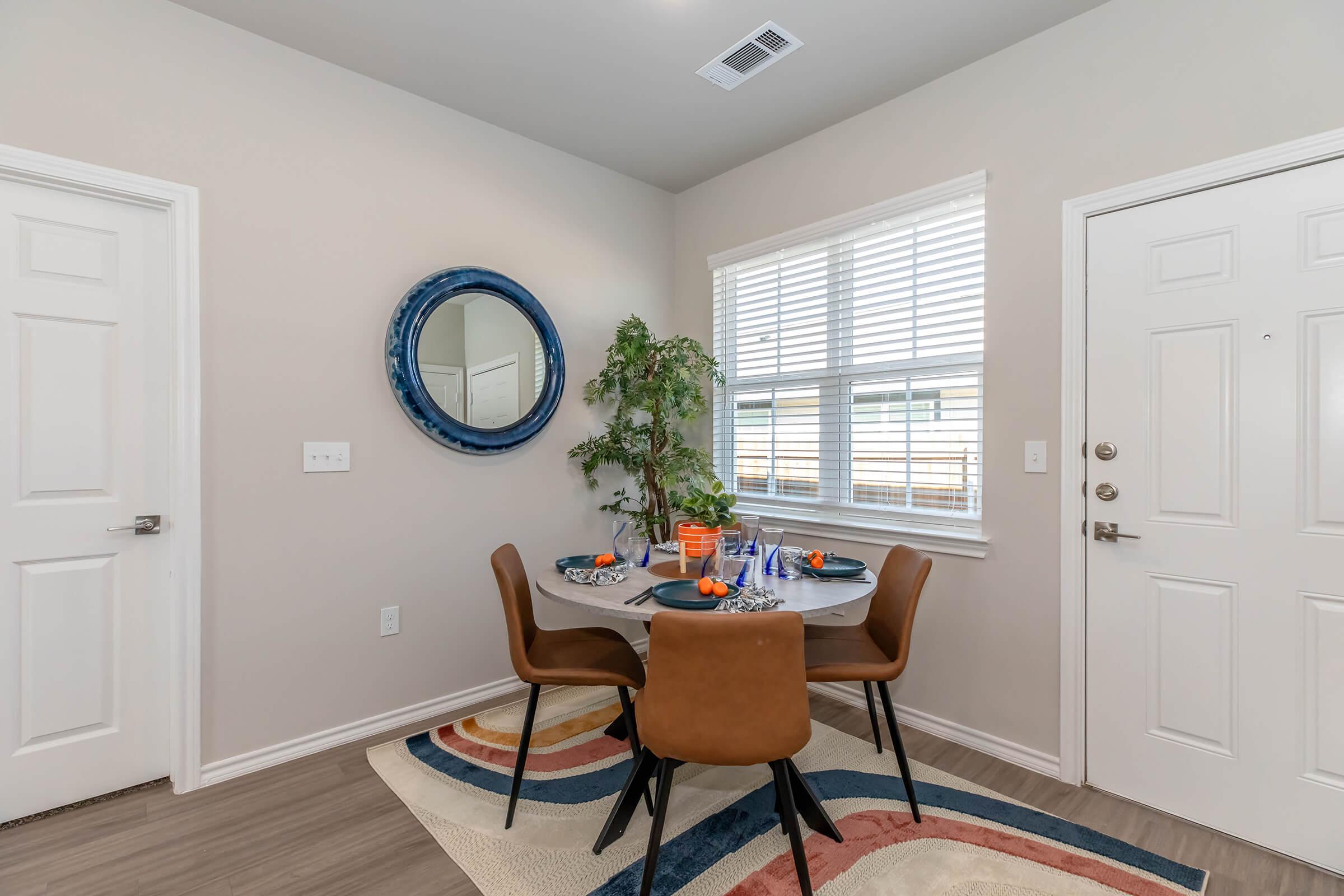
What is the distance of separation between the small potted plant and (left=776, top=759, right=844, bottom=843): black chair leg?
29.3 inches

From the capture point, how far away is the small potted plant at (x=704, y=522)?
2.25 metres

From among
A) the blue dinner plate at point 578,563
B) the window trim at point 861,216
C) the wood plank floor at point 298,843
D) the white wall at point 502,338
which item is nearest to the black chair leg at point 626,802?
the wood plank floor at point 298,843

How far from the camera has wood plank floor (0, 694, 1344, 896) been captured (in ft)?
5.66

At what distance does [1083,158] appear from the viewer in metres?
2.22

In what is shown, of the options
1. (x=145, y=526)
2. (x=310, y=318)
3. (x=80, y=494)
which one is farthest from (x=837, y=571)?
(x=80, y=494)

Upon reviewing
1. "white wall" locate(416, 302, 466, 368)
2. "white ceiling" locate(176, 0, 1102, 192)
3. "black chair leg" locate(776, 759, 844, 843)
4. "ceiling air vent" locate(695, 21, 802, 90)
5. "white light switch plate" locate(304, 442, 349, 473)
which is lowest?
"black chair leg" locate(776, 759, 844, 843)

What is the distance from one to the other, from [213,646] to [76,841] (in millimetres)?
623

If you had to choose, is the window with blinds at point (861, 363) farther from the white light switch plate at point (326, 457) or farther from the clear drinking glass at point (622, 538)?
the white light switch plate at point (326, 457)

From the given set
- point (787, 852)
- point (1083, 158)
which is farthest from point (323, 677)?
point (1083, 158)

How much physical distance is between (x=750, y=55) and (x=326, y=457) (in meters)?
2.33

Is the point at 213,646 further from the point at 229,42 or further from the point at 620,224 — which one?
the point at 620,224

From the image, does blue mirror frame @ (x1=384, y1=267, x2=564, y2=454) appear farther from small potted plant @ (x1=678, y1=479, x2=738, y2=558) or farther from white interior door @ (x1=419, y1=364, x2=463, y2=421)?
small potted plant @ (x1=678, y1=479, x2=738, y2=558)

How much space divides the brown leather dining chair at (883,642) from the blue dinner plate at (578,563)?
0.80 metres

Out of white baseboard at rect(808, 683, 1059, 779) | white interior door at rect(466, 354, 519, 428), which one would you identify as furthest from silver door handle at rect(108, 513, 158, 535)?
white baseboard at rect(808, 683, 1059, 779)
